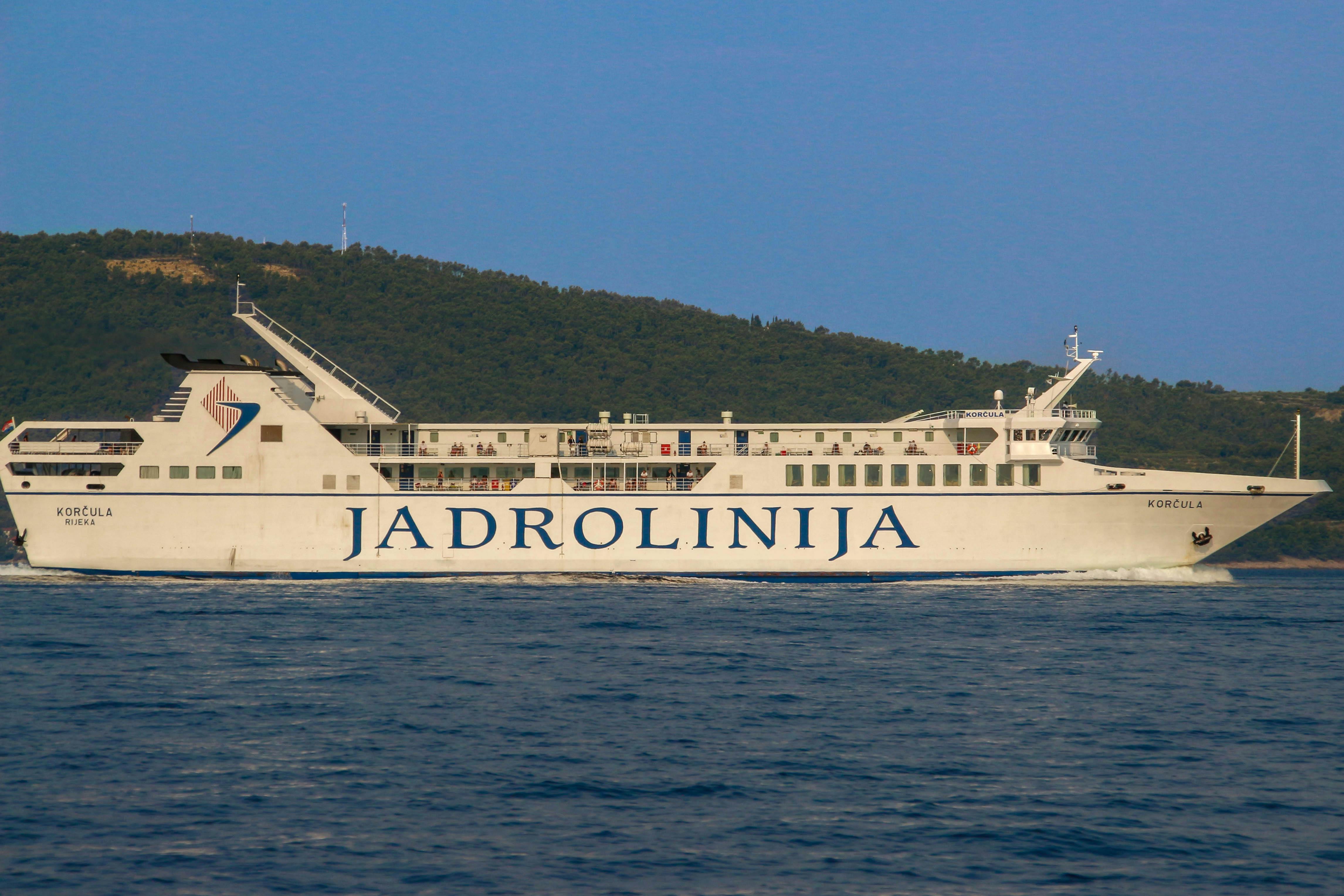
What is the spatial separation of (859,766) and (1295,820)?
5.30m

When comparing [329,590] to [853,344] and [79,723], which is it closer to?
[79,723]

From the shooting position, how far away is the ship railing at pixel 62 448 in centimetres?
3872

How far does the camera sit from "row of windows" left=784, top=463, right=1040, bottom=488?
38.7 m

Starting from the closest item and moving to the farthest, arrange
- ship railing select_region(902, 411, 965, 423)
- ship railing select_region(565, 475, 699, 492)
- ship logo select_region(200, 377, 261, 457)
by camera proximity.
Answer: ship logo select_region(200, 377, 261, 457)
ship railing select_region(565, 475, 699, 492)
ship railing select_region(902, 411, 965, 423)

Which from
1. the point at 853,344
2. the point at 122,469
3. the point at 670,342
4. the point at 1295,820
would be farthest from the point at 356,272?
the point at 1295,820

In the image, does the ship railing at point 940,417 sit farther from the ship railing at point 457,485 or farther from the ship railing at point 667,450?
the ship railing at point 457,485

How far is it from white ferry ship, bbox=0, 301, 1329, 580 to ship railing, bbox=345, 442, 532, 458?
0.94 m

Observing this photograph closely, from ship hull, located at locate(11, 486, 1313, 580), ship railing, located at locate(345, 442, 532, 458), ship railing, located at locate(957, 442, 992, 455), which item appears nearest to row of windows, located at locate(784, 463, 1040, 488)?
ship hull, located at locate(11, 486, 1313, 580)

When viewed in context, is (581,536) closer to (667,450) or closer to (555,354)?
(667,450)

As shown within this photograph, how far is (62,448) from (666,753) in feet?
97.9

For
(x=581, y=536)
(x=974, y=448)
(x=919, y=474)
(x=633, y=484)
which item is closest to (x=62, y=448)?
(x=581, y=536)

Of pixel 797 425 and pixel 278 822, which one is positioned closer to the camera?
pixel 278 822

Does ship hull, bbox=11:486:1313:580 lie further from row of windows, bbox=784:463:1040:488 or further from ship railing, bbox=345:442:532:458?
ship railing, bbox=345:442:532:458

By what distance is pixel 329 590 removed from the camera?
117ft
